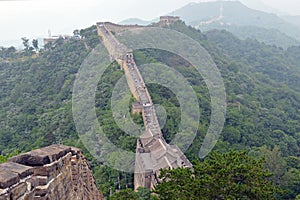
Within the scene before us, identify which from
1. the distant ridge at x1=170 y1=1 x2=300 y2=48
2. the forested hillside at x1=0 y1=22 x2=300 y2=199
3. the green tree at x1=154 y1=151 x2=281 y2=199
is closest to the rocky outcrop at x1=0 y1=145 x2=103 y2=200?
the green tree at x1=154 y1=151 x2=281 y2=199

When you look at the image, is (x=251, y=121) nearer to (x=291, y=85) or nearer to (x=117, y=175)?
(x=117, y=175)

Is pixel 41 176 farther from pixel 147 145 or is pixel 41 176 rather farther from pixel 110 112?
pixel 110 112

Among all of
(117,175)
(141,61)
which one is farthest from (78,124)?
(141,61)

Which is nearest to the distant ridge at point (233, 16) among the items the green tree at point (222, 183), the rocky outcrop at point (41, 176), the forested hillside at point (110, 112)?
the forested hillside at point (110, 112)

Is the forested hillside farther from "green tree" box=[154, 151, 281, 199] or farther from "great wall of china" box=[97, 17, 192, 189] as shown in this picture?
"green tree" box=[154, 151, 281, 199]

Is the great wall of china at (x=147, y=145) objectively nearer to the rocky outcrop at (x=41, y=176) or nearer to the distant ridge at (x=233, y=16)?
the rocky outcrop at (x=41, y=176)

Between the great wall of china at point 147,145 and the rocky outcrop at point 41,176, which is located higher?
the rocky outcrop at point 41,176

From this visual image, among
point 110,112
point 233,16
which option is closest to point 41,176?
point 110,112

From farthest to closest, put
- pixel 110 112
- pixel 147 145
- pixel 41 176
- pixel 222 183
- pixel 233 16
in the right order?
1. pixel 233 16
2. pixel 110 112
3. pixel 147 145
4. pixel 222 183
5. pixel 41 176
